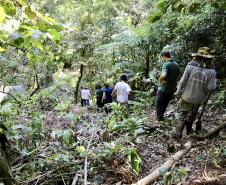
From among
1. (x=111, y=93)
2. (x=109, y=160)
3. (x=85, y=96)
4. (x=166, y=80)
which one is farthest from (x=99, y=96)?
(x=109, y=160)

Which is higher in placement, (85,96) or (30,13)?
(30,13)

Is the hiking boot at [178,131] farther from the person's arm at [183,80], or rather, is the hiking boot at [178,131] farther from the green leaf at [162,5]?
the green leaf at [162,5]

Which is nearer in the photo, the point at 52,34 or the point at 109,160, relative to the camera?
the point at 52,34

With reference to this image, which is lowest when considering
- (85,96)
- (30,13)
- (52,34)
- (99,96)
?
(85,96)

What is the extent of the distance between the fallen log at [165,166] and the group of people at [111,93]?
4.30 meters

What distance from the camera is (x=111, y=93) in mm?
11992

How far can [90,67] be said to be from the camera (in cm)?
2352

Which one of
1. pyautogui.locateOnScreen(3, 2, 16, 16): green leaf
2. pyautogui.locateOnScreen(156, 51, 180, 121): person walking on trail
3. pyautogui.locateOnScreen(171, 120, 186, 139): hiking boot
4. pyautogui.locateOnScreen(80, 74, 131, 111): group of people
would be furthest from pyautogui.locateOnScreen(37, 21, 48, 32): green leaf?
pyautogui.locateOnScreen(80, 74, 131, 111): group of people

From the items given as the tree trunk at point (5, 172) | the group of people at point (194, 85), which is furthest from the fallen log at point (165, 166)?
the tree trunk at point (5, 172)

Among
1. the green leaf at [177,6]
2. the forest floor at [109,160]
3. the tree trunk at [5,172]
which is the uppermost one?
the green leaf at [177,6]

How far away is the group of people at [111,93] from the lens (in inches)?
399

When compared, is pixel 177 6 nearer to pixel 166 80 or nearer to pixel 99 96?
pixel 166 80

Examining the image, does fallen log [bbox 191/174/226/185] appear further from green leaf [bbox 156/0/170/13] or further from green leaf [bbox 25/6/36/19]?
green leaf [bbox 25/6/36/19]

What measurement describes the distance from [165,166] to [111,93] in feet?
23.9
